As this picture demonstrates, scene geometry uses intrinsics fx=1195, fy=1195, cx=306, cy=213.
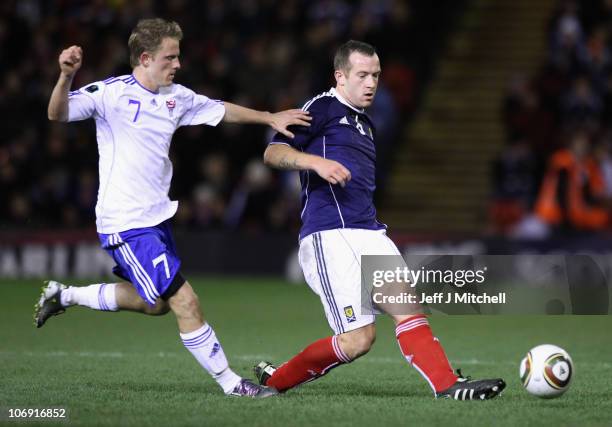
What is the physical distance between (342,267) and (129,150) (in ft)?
4.86

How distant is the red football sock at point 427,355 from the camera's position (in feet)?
22.1

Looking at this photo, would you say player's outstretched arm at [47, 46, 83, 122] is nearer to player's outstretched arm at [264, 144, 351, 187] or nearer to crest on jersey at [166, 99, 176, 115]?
crest on jersey at [166, 99, 176, 115]

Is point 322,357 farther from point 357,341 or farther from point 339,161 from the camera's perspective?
point 339,161

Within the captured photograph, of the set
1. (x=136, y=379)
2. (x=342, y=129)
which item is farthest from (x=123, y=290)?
(x=342, y=129)

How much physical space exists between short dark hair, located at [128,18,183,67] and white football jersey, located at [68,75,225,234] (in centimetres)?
21

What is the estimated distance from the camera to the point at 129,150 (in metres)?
7.17

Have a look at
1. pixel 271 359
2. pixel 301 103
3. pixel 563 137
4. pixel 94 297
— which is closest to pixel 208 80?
pixel 301 103

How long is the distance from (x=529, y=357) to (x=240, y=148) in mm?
11141

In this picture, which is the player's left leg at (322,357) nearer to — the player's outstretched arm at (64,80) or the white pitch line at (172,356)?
the white pitch line at (172,356)

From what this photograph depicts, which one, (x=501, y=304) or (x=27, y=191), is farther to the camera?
(x=27, y=191)

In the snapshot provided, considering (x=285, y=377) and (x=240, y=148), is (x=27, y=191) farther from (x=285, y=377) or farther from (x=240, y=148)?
(x=285, y=377)

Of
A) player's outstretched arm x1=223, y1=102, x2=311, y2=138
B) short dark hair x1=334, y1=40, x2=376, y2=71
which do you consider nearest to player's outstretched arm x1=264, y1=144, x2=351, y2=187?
player's outstretched arm x1=223, y1=102, x2=311, y2=138

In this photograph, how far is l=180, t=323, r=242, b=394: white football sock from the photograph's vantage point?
6.96m

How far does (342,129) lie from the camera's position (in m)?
7.09
